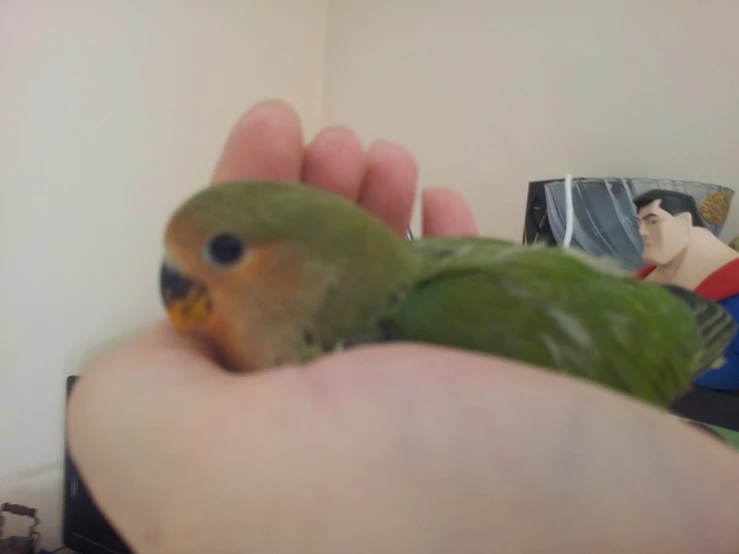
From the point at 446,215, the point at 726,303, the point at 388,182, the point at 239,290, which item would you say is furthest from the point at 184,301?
the point at 726,303

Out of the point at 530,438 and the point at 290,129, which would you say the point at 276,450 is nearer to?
the point at 530,438

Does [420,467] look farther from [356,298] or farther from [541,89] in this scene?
[541,89]

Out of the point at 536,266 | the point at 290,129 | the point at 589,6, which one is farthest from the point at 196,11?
the point at 536,266

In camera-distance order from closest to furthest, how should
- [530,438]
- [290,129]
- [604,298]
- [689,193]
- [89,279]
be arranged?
[530,438] < [604,298] < [290,129] < [689,193] < [89,279]

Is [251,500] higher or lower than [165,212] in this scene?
higher

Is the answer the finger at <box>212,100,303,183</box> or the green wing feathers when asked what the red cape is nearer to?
the green wing feathers

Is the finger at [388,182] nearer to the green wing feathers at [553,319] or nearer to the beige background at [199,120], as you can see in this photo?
the green wing feathers at [553,319]

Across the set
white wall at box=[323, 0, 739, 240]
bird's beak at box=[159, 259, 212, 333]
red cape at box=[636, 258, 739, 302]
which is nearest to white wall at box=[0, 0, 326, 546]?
white wall at box=[323, 0, 739, 240]
